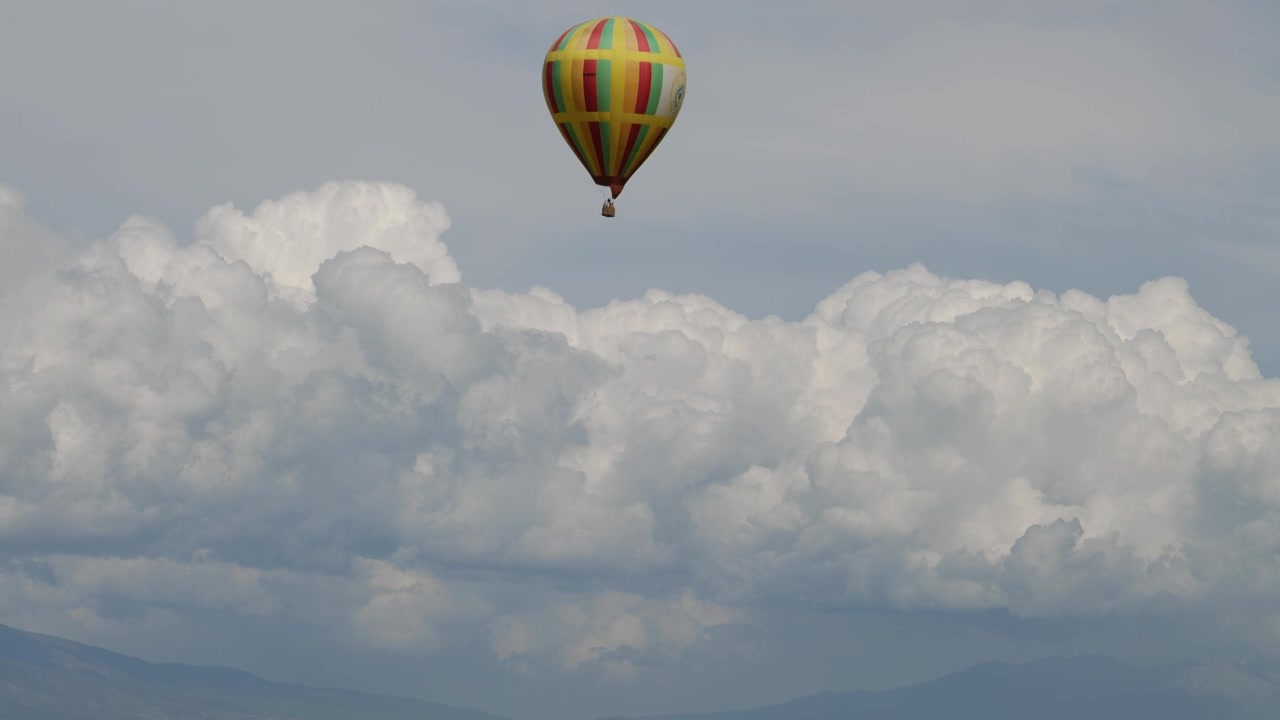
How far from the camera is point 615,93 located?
128250 mm

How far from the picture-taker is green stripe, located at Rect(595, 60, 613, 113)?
128 metres

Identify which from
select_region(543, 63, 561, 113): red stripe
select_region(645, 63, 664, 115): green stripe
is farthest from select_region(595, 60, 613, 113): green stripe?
select_region(543, 63, 561, 113): red stripe

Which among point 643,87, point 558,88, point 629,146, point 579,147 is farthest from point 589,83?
point 629,146

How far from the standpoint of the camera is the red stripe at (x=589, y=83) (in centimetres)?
12850

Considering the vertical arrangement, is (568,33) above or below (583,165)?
above

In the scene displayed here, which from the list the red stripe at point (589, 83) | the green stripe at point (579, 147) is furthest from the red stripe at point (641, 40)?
the green stripe at point (579, 147)

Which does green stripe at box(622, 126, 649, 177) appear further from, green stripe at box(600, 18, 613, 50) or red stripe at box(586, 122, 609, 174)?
green stripe at box(600, 18, 613, 50)

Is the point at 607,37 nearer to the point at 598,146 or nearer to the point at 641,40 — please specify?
the point at 641,40

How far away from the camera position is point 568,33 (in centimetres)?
13150

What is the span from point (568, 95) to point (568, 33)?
5.04 metres

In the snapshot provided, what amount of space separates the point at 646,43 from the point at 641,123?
5.66 meters

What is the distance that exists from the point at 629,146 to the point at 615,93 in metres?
3.87

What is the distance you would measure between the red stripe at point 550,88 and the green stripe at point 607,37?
4373 millimetres

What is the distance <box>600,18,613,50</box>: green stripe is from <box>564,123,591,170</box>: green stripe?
5.95 metres
